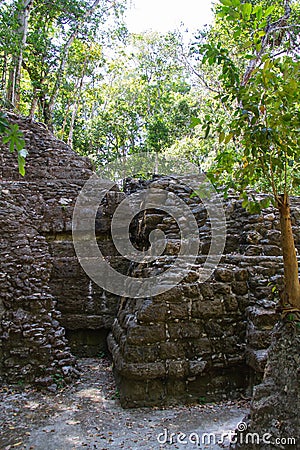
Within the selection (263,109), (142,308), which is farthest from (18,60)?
(263,109)

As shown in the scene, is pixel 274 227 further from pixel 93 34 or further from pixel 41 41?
pixel 93 34

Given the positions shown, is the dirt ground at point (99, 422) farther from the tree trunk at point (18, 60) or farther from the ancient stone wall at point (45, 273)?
the tree trunk at point (18, 60)

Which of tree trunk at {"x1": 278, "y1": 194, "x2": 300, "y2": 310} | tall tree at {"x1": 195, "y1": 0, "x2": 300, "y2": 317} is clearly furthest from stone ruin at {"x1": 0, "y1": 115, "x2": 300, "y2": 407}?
tall tree at {"x1": 195, "y1": 0, "x2": 300, "y2": 317}

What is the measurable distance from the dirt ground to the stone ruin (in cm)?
26

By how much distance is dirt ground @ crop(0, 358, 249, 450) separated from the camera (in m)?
3.68

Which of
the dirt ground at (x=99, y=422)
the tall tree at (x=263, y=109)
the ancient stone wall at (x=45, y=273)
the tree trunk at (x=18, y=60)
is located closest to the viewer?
the tall tree at (x=263, y=109)

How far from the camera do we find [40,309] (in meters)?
5.81

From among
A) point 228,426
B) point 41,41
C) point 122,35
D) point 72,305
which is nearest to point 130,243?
point 72,305
